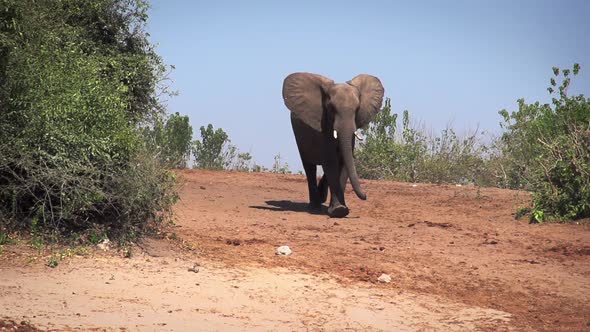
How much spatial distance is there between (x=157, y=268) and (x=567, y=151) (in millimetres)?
7976

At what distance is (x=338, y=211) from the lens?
13836mm

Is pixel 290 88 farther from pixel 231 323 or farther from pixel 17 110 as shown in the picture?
pixel 231 323

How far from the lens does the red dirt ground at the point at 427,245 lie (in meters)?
9.08

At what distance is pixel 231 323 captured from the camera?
24.1 feet

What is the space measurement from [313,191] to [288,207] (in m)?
0.64

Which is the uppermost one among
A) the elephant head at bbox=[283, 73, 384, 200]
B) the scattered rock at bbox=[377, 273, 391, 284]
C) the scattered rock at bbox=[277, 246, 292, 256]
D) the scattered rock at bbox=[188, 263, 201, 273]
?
the elephant head at bbox=[283, 73, 384, 200]

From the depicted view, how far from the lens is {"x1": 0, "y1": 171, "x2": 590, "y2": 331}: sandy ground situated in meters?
7.50

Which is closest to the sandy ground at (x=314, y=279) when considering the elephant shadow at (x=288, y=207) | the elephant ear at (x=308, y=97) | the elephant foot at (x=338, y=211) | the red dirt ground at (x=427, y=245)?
the red dirt ground at (x=427, y=245)

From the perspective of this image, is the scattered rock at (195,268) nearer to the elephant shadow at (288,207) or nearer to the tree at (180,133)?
the elephant shadow at (288,207)

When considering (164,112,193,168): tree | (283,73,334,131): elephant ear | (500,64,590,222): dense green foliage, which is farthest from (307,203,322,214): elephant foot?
(164,112,193,168): tree

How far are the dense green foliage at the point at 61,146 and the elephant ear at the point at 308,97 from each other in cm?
435

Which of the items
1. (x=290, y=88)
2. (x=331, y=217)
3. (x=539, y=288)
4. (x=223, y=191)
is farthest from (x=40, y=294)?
(x=223, y=191)

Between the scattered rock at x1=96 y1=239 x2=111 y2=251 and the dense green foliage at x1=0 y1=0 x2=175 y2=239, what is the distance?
272mm

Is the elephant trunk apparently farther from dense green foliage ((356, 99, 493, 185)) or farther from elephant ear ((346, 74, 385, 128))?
dense green foliage ((356, 99, 493, 185))
